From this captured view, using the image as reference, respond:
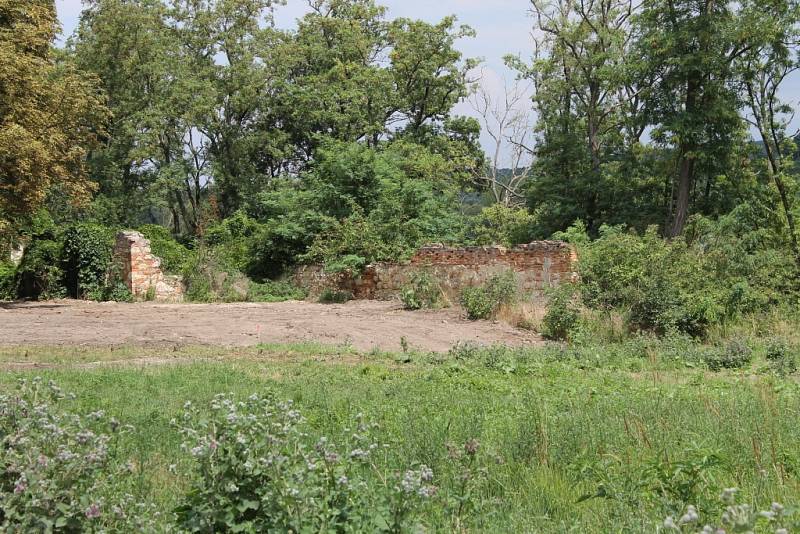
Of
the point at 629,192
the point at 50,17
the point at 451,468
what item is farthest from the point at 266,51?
the point at 451,468

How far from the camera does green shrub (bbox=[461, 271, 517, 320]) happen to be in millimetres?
16594

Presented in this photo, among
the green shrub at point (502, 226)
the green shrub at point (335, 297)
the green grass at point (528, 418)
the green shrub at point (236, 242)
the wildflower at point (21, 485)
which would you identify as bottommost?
the green grass at point (528, 418)

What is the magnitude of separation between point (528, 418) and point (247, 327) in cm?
946

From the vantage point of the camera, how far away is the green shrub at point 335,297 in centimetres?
2152

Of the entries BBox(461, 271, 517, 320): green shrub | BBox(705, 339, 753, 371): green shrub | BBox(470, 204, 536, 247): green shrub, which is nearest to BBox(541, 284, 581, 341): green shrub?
BBox(461, 271, 517, 320): green shrub

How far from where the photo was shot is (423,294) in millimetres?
18719

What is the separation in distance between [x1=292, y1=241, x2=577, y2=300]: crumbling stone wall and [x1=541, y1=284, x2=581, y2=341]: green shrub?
2.37 meters

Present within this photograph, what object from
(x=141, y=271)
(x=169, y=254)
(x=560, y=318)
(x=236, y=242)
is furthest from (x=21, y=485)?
(x=236, y=242)

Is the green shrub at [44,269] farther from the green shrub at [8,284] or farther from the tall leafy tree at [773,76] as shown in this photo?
the tall leafy tree at [773,76]

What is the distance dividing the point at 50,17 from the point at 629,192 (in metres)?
21.6

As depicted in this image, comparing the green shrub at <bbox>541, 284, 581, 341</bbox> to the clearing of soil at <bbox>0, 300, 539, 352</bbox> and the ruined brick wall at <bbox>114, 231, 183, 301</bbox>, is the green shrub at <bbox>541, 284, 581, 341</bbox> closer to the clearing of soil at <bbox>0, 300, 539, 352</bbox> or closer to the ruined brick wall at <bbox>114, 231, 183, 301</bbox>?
the clearing of soil at <bbox>0, 300, 539, 352</bbox>

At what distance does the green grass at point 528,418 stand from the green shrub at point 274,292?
1109 cm

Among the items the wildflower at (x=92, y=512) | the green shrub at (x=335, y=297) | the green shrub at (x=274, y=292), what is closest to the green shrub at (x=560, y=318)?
the green shrub at (x=335, y=297)

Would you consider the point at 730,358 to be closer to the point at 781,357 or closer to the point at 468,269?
the point at 781,357
